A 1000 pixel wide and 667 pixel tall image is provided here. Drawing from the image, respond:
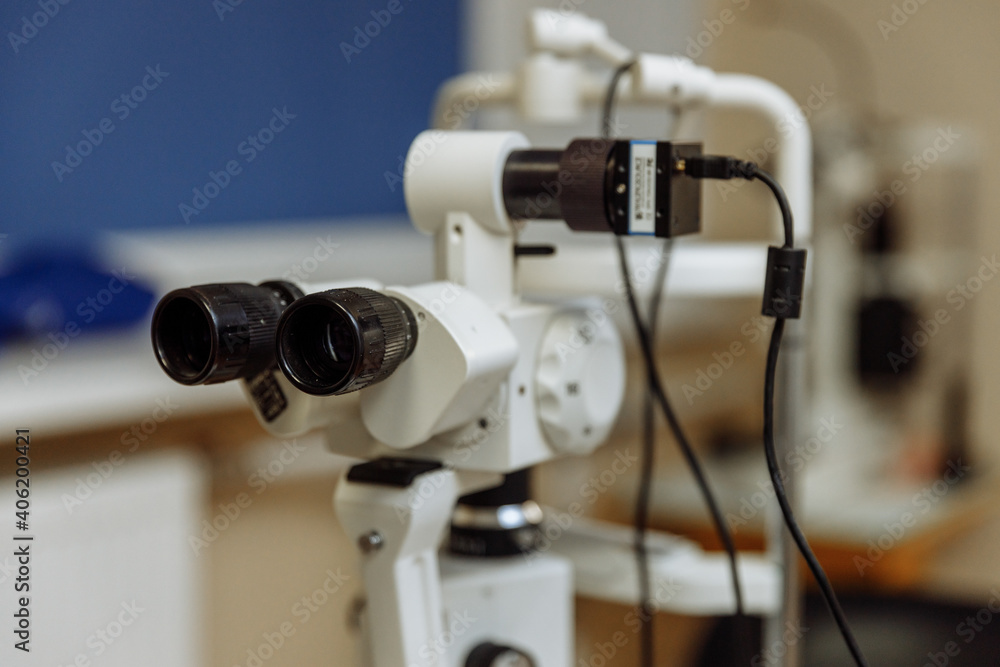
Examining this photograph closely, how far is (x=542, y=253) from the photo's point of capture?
0.70 meters

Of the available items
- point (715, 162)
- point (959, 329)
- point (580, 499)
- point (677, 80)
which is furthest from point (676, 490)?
point (715, 162)

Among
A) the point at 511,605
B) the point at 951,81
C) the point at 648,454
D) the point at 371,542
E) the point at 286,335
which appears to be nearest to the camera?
the point at 286,335

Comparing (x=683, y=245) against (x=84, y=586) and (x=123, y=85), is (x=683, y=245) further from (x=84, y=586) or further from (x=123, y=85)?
(x=123, y=85)

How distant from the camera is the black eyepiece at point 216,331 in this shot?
54 centimetres

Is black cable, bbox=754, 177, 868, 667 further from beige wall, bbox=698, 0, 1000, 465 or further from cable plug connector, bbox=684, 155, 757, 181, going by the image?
beige wall, bbox=698, 0, 1000, 465

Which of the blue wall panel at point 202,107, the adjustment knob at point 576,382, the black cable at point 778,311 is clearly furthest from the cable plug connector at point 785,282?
the blue wall panel at point 202,107

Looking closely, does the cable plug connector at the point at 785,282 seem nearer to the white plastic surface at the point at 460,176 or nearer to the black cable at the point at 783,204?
the black cable at the point at 783,204

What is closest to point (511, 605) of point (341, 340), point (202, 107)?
point (341, 340)

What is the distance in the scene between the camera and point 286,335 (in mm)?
521

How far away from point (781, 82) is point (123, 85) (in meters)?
1.74

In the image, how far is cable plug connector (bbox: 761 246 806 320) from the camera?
58 centimetres

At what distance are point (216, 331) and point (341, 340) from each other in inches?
2.6

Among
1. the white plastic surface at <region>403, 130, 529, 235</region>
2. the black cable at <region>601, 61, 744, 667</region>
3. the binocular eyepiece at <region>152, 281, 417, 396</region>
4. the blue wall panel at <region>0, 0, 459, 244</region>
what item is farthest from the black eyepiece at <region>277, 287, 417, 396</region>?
the blue wall panel at <region>0, 0, 459, 244</region>

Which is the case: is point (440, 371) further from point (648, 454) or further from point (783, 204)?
point (648, 454)
